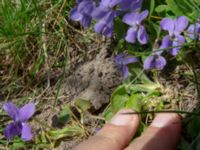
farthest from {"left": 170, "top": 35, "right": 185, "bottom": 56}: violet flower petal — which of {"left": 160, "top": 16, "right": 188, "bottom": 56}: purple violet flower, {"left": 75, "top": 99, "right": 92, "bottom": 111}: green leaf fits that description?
{"left": 75, "top": 99, "right": 92, "bottom": 111}: green leaf

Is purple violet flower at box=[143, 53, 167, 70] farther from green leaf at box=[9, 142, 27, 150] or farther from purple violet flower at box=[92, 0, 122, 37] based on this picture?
green leaf at box=[9, 142, 27, 150]

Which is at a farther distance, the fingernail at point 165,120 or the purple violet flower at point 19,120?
the purple violet flower at point 19,120

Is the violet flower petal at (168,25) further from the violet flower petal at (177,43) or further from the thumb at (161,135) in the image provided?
the thumb at (161,135)

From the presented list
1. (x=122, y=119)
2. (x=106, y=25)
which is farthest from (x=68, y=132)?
(x=106, y=25)

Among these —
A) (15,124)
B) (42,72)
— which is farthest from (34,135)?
(42,72)

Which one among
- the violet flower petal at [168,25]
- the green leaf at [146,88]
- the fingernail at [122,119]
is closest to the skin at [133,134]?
the fingernail at [122,119]

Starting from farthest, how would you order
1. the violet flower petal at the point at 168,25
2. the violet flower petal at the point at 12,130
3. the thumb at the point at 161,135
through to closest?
the violet flower petal at the point at 12,130, the violet flower petal at the point at 168,25, the thumb at the point at 161,135

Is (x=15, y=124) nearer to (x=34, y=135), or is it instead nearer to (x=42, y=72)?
(x=34, y=135)
